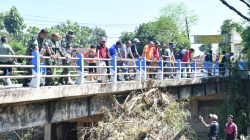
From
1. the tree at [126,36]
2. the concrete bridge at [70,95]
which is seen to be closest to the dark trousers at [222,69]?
the concrete bridge at [70,95]

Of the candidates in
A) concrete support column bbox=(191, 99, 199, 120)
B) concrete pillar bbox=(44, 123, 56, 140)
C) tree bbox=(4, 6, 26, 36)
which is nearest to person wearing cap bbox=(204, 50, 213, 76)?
concrete pillar bbox=(44, 123, 56, 140)

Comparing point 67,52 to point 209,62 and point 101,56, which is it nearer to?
point 101,56

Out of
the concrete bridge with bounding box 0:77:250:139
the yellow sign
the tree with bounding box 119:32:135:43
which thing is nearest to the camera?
the concrete bridge with bounding box 0:77:250:139

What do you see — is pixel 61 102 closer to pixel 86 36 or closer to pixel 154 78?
Answer: pixel 154 78

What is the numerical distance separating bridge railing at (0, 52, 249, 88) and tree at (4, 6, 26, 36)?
60.0 metres

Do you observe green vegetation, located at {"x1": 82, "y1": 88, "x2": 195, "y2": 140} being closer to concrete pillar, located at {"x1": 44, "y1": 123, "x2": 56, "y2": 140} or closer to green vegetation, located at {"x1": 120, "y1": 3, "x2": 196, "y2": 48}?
concrete pillar, located at {"x1": 44, "y1": 123, "x2": 56, "y2": 140}

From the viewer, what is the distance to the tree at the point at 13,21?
79.0 meters

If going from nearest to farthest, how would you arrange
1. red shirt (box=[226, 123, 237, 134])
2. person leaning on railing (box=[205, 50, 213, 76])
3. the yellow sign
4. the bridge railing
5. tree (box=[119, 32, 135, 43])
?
the bridge railing, red shirt (box=[226, 123, 237, 134]), person leaning on railing (box=[205, 50, 213, 76]), the yellow sign, tree (box=[119, 32, 135, 43])

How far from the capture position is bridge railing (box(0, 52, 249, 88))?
924cm

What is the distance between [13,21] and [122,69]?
67.7m

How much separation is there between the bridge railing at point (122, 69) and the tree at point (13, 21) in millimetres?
60036

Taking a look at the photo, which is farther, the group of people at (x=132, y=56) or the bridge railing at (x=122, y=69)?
the group of people at (x=132, y=56)

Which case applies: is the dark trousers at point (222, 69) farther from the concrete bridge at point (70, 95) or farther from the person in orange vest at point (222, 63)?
the concrete bridge at point (70, 95)

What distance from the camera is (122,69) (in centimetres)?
1477
